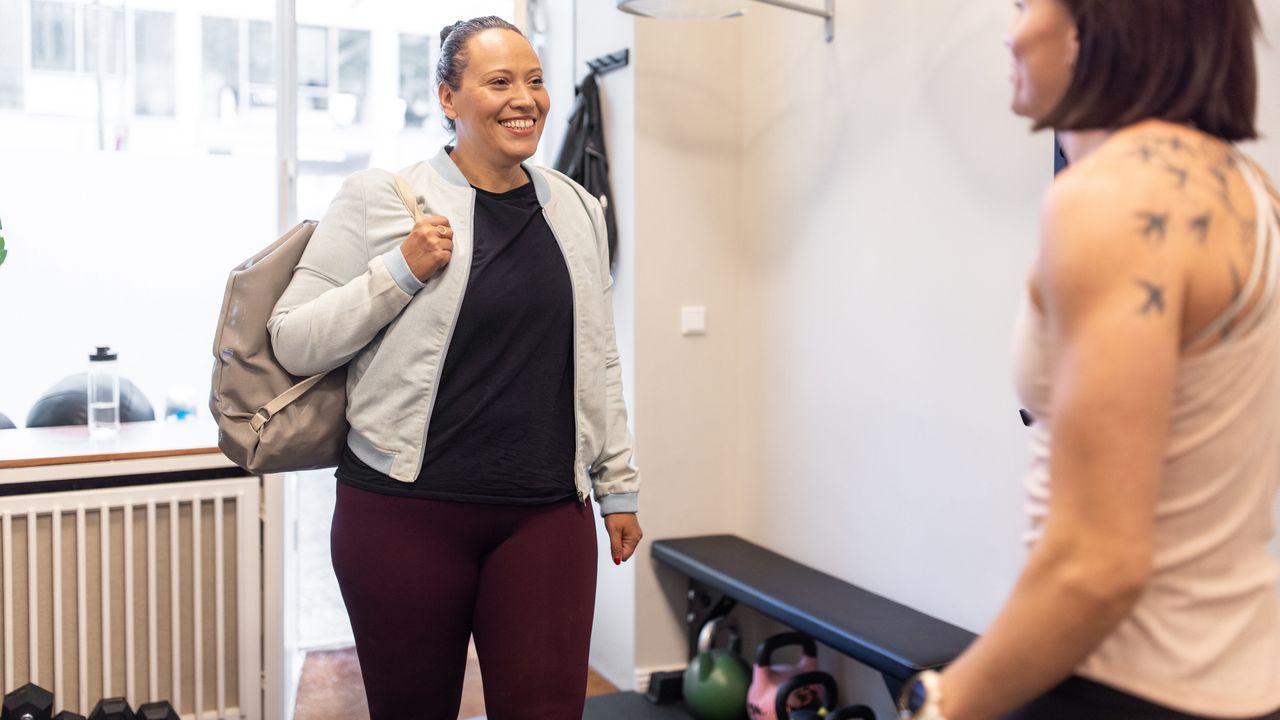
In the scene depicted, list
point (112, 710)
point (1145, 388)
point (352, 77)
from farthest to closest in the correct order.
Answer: point (352, 77) → point (112, 710) → point (1145, 388)

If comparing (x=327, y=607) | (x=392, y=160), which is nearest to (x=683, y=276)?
(x=392, y=160)

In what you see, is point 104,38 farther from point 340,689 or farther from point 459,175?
point 340,689

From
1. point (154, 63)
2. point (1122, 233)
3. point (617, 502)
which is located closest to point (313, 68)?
point (154, 63)

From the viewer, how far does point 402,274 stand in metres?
1.54

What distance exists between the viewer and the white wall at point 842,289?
2357 millimetres

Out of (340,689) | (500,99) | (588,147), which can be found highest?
(588,147)

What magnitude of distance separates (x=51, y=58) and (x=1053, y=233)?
2860 mm

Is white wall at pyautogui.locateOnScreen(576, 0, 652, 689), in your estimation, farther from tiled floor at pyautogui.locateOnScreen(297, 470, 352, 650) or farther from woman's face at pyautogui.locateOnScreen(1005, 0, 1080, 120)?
woman's face at pyautogui.locateOnScreen(1005, 0, 1080, 120)

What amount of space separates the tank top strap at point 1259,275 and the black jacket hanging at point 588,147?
2517 mm

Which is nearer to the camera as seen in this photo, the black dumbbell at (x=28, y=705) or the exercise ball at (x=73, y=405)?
the black dumbbell at (x=28, y=705)

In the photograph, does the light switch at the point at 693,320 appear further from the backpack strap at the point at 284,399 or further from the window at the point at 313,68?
the backpack strap at the point at 284,399

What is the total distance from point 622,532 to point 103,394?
62.2 inches

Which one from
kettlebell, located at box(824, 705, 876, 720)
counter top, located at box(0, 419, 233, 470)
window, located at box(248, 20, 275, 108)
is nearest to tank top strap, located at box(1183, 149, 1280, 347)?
kettlebell, located at box(824, 705, 876, 720)

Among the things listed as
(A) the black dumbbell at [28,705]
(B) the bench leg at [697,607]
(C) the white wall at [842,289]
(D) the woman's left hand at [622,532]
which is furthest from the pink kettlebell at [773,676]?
(A) the black dumbbell at [28,705]
